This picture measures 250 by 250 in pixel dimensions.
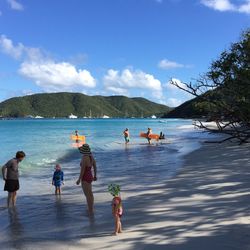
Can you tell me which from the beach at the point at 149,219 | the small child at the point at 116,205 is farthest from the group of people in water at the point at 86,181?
the beach at the point at 149,219

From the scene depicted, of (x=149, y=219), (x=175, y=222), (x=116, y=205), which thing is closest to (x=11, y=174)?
(x=149, y=219)

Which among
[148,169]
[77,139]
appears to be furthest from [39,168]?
[77,139]

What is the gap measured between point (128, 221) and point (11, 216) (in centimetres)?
291

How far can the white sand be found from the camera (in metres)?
6.77

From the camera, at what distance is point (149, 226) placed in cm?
780

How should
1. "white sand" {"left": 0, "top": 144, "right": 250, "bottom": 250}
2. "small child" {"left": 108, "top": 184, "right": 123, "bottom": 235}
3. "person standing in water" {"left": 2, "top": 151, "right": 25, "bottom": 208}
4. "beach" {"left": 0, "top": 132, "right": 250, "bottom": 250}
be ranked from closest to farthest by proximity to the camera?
"white sand" {"left": 0, "top": 144, "right": 250, "bottom": 250} → "beach" {"left": 0, "top": 132, "right": 250, "bottom": 250} → "small child" {"left": 108, "top": 184, "right": 123, "bottom": 235} → "person standing in water" {"left": 2, "top": 151, "right": 25, "bottom": 208}

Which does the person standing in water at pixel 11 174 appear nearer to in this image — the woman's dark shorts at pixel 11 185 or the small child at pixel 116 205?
the woman's dark shorts at pixel 11 185

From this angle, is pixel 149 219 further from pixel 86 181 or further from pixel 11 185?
pixel 11 185

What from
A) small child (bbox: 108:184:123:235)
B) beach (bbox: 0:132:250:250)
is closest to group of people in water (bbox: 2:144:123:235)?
small child (bbox: 108:184:123:235)

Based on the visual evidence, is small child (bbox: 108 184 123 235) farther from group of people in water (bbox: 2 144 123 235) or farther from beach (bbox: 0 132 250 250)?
beach (bbox: 0 132 250 250)

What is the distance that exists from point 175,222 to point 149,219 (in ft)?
2.11

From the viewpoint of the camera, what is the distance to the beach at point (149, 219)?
22.6 feet

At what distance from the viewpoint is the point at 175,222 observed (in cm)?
789

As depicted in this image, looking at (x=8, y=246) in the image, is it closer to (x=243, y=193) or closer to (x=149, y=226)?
(x=149, y=226)
